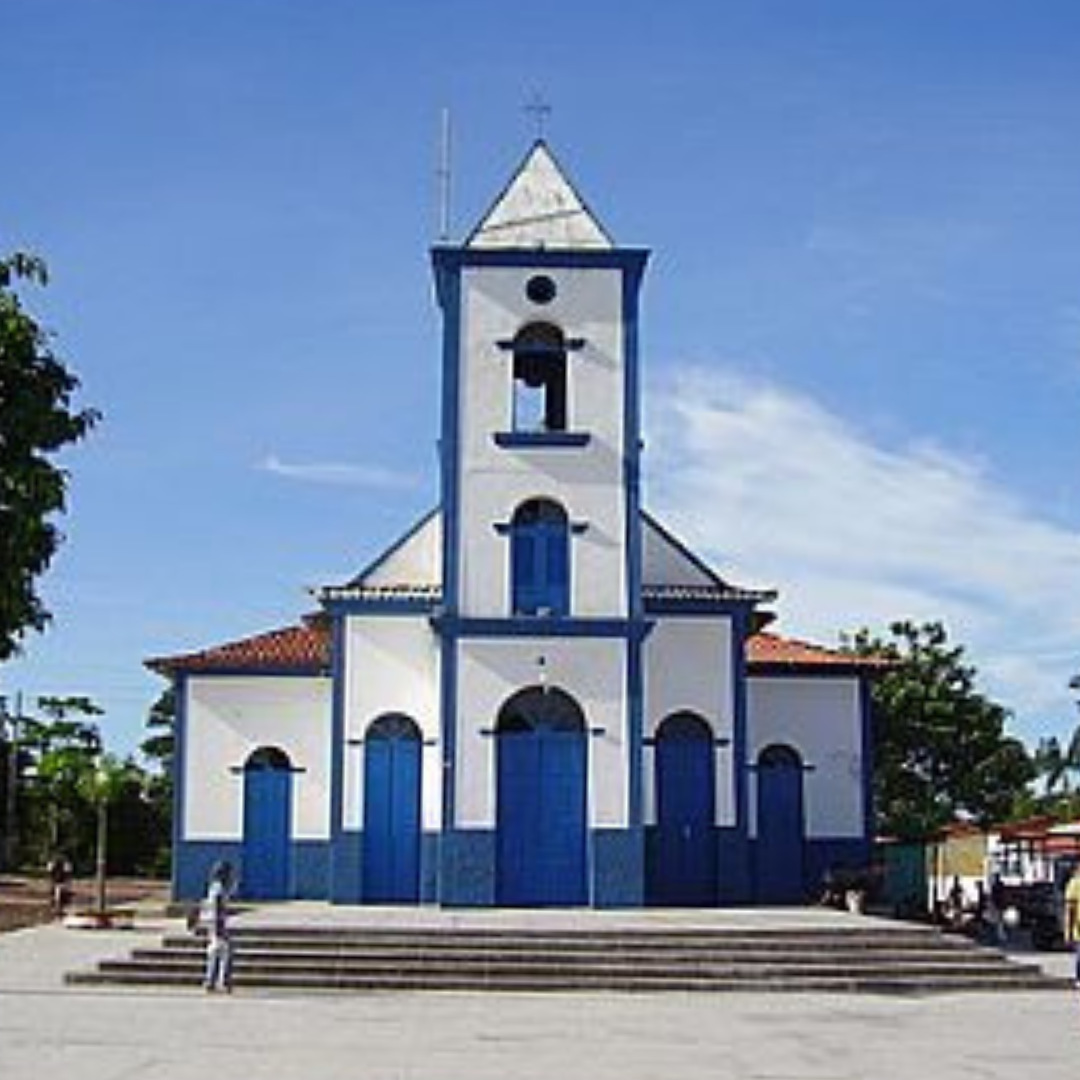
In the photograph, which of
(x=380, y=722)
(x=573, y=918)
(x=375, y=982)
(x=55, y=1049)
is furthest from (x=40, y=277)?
(x=380, y=722)

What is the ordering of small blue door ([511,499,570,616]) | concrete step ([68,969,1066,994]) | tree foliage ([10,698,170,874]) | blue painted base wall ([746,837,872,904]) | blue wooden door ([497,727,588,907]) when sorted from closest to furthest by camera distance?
1. concrete step ([68,969,1066,994])
2. blue wooden door ([497,727,588,907])
3. small blue door ([511,499,570,616])
4. blue painted base wall ([746,837,872,904])
5. tree foliage ([10,698,170,874])

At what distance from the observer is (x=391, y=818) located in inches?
1218

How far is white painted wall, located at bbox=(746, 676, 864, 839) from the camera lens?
33250mm

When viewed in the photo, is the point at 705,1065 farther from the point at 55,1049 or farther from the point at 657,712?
the point at 657,712

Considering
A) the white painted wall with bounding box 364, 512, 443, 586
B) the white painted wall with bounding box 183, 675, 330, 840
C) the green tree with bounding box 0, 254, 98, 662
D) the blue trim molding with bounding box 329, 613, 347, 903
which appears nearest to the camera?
the green tree with bounding box 0, 254, 98, 662

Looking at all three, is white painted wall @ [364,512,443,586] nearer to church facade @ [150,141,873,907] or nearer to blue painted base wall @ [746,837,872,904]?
church facade @ [150,141,873,907]

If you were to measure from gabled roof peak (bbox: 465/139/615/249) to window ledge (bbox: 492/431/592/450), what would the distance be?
3.16 meters

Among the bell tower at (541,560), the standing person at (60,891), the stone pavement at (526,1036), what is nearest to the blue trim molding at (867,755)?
the bell tower at (541,560)

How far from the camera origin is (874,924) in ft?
82.3

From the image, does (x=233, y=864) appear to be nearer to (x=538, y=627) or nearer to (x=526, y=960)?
(x=538, y=627)

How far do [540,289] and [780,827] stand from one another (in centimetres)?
1008

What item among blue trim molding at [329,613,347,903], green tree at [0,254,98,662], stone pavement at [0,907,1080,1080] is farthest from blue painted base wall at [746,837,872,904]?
green tree at [0,254,98,662]

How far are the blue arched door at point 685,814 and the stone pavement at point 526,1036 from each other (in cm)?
1009

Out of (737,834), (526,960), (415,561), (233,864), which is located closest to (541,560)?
(415,561)
